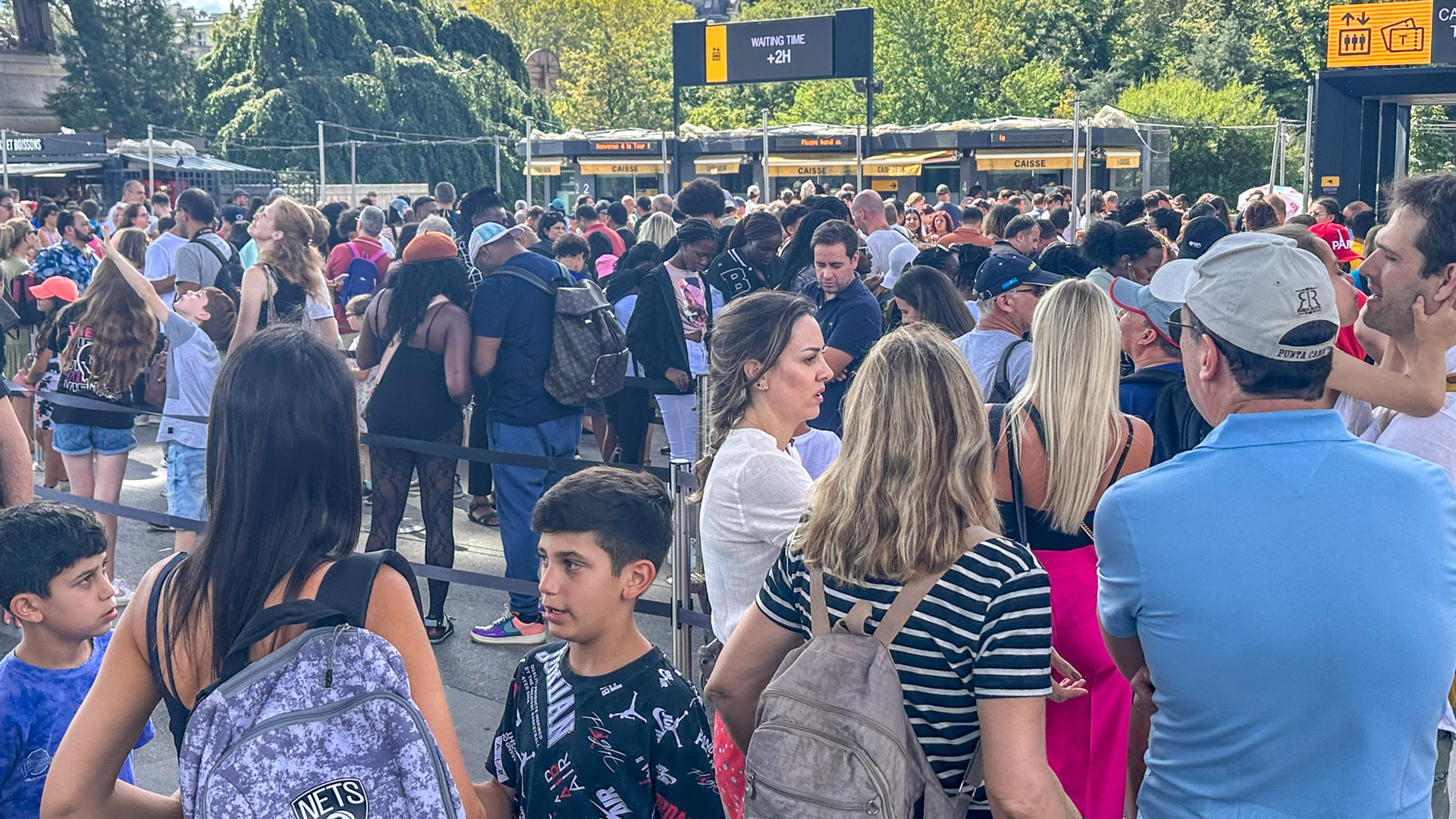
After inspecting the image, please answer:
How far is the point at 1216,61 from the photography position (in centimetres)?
4641

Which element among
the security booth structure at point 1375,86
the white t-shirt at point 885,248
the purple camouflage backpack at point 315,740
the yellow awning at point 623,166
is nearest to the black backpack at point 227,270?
the white t-shirt at point 885,248

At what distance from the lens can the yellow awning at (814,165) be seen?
101ft

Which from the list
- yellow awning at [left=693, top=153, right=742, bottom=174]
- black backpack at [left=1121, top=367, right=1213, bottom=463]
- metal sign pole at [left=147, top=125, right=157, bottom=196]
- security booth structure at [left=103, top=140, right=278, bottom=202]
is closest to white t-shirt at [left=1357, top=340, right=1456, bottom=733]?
black backpack at [left=1121, top=367, right=1213, bottom=463]

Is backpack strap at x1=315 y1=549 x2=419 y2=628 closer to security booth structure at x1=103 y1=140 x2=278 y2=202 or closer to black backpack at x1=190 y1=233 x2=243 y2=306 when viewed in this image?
black backpack at x1=190 y1=233 x2=243 y2=306

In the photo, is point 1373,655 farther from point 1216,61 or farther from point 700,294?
point 1216,61

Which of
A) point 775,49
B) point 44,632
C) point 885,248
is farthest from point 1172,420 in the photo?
point 775,49

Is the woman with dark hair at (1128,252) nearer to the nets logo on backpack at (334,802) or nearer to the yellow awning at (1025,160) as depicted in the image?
the nets logo on backpack at (334,802)

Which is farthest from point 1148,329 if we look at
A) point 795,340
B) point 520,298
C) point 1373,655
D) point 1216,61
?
point 1216,61

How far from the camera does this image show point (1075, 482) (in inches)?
134

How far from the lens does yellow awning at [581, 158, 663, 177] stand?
1281 inches

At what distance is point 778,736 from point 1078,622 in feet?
4.18

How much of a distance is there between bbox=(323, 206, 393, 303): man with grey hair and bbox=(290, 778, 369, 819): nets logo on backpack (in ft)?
28.7

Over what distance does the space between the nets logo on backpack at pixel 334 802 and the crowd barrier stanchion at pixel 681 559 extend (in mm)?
2639

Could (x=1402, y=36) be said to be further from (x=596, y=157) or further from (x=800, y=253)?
(x=596, y=157)
